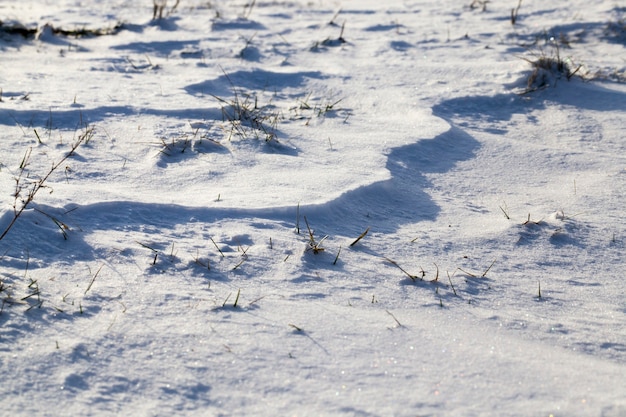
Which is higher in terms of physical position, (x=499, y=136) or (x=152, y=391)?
(x=499, y=136)

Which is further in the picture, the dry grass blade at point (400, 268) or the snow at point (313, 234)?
Answer: the dry grass blade at point (400, 268)

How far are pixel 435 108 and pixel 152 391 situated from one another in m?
2.32

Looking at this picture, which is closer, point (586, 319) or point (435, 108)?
point (586, 319)

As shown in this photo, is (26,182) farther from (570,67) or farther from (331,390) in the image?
(570,67)

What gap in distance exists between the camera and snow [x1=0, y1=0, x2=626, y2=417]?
1553 mm

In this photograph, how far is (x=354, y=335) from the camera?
67.7 inches

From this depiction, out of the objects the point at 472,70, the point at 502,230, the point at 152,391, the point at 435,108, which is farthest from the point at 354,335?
the point at 472,70

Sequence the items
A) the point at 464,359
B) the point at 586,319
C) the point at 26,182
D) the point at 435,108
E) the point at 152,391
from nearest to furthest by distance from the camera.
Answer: the point at 152,391 < the point at 464,359 < the point at 586,319 < the point at 26,182 < the point at 435,108

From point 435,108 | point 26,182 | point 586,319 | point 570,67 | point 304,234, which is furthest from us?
point 570,67

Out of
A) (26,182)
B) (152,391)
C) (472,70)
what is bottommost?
(152,391)

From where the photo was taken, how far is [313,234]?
2.21m

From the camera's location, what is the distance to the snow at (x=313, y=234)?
1.55m

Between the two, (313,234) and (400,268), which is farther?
(313,234)

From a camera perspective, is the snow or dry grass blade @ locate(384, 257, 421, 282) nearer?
the snow
